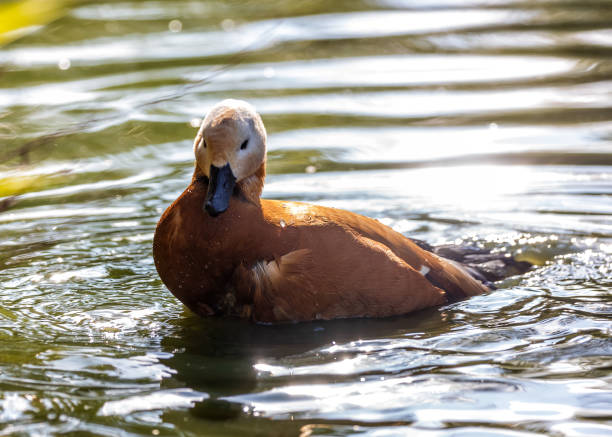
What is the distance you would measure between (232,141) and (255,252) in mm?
548

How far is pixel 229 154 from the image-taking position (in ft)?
14.1

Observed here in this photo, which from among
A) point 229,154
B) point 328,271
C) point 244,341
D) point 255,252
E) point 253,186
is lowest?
point 244,341

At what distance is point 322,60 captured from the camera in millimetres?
10320

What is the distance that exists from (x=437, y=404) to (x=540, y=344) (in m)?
0.90

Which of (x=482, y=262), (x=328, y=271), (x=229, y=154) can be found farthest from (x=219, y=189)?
(x=482, y=262)

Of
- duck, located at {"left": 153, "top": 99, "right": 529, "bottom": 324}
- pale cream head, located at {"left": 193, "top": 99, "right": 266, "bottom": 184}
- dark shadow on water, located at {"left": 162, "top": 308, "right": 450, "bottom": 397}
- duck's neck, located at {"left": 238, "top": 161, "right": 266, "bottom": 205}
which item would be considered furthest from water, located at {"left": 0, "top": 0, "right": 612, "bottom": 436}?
pale cream head, located at {"left": 193, "top": 99, "right": 266, "bottom": 184}

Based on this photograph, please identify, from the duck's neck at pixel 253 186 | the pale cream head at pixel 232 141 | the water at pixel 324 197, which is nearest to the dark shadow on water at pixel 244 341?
the water at pixel 324 197

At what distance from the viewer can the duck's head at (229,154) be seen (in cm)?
422

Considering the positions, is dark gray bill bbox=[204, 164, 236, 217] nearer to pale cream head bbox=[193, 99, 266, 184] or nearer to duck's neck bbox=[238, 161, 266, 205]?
pale cream head bbox=[193, 99, 266, 184]

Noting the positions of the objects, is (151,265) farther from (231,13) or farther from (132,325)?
(231,13)

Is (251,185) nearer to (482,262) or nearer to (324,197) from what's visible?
A: (482,262)

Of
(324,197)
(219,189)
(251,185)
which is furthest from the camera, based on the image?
(324,197)

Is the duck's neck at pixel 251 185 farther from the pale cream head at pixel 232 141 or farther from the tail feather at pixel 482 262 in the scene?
the tail feather at pixel 482 262

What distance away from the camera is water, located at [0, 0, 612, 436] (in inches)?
141
